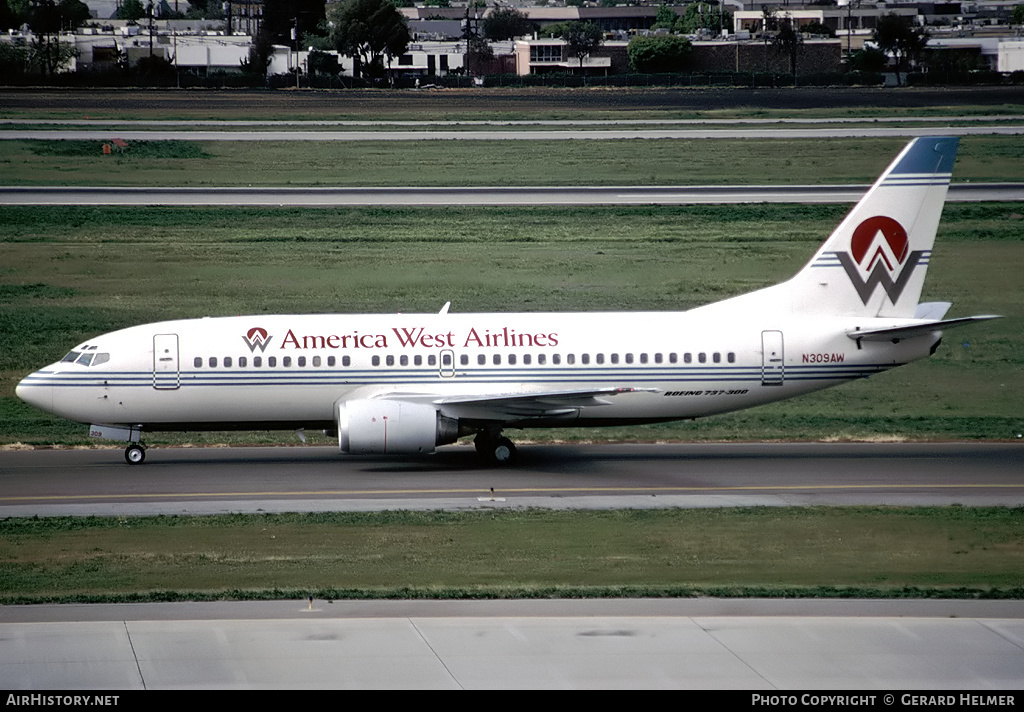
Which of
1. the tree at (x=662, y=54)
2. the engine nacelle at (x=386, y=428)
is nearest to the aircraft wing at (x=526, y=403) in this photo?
the engine nacelle at (x=386, y=428)

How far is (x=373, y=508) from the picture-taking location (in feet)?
96.9

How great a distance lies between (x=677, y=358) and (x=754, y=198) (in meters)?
37.9

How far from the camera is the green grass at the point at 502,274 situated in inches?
1593

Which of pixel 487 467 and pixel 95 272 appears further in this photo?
pixel 95 272

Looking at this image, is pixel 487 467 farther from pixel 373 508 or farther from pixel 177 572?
pixel 177 572

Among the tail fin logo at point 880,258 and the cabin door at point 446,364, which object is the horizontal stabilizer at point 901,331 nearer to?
the tail fin logo at point 880,258

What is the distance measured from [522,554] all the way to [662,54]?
135112 mm

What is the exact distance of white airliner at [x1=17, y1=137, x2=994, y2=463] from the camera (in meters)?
33.8

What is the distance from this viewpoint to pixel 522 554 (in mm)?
25531

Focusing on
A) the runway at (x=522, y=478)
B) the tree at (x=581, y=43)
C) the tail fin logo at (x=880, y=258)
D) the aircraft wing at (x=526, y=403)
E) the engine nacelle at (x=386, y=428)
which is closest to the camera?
the runway at (x=522, y=478)

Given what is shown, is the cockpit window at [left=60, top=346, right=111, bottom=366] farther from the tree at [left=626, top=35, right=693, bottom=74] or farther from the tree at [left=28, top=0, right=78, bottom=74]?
the tree at [left=626, top=35, right=693, bottom=74]

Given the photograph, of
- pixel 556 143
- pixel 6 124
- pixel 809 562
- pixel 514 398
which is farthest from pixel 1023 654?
pixel 6 124

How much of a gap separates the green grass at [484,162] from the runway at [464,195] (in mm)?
2318

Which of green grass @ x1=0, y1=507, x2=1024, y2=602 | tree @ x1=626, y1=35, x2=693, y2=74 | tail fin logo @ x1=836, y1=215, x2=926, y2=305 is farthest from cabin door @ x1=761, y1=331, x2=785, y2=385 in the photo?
tree @ x1=626, y1=35, x2=693, y2=74
